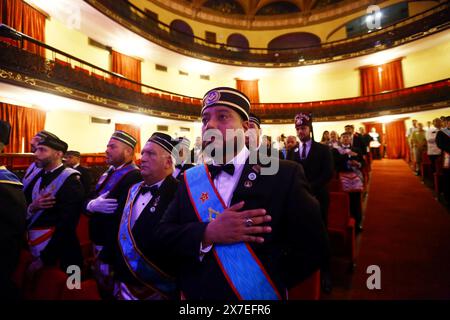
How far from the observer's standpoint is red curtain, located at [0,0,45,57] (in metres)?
7.66

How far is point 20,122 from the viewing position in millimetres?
7945

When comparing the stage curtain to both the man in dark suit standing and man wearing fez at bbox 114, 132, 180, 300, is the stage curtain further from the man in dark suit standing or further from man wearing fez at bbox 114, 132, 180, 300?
man wearing fez at bbox 114, 132, 180, 300

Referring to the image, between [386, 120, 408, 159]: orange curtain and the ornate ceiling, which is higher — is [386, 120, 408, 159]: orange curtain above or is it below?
below

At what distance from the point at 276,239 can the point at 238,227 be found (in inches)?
8.3

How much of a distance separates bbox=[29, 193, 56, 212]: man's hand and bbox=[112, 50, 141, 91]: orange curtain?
411 inches

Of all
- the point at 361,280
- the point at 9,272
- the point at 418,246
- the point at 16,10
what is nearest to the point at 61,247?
the point at 9,272

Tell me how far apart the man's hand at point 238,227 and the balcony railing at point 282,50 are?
11.9 m

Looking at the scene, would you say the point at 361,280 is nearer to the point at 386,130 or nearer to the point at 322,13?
the point at 386,130

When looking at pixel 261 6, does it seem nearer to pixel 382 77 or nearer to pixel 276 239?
pixel 382 77

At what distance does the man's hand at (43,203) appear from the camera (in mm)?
2154

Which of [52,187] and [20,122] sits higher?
[20,122]

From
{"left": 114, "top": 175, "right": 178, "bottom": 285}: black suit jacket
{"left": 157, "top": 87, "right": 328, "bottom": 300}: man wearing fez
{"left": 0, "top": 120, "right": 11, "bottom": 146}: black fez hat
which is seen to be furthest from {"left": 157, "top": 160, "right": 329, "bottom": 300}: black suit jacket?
{"left": 0, "top": 120, "right": 11, "bottom": 146}: black fez hat

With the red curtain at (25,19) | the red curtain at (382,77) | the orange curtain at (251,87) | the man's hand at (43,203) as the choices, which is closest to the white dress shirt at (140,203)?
the man's hand at (43,203)

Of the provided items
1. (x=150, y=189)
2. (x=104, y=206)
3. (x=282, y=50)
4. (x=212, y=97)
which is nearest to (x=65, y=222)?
(x=104, y=206)
